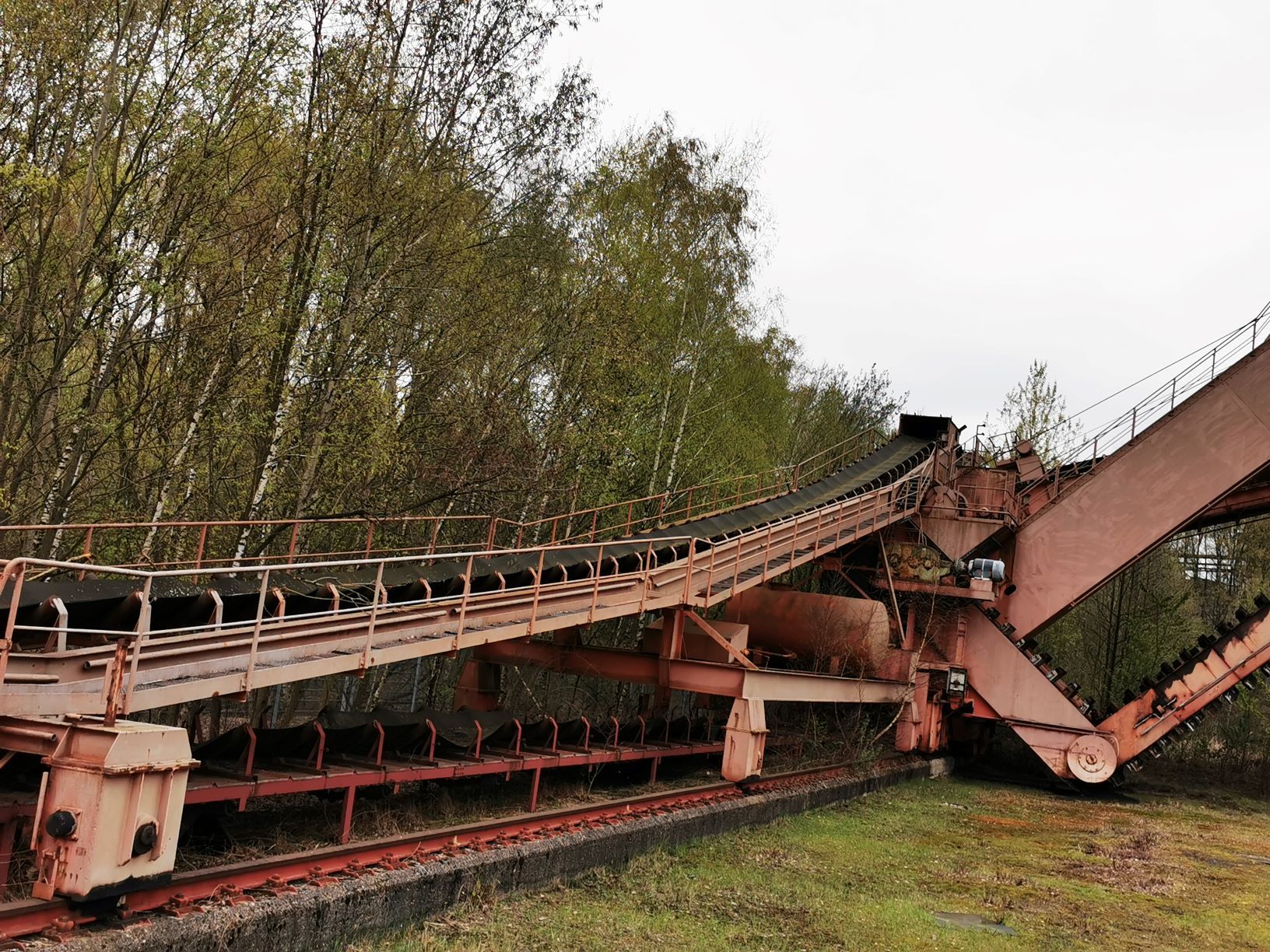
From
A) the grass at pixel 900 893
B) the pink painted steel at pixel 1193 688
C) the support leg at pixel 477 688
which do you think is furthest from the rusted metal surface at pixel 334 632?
the pink painted steel at pixel 1193 688

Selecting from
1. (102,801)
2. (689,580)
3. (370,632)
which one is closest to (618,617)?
(689,580)

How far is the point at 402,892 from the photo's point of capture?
22.8 feet

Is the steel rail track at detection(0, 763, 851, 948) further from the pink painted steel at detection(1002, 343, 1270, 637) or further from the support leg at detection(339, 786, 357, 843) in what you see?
the pink painted steel at detection(1002, 343, 1270, 637)

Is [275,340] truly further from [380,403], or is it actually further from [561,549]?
[561,549]

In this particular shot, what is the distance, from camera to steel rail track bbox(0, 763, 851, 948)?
17.6 feet

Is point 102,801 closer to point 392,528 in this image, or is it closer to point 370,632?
point 370,632

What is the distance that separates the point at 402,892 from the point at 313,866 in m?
0.79

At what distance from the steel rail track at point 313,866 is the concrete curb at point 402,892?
0.22m

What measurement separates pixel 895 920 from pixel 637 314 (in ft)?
43.3

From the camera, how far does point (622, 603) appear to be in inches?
462

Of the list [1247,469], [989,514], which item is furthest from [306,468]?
[1247,469]

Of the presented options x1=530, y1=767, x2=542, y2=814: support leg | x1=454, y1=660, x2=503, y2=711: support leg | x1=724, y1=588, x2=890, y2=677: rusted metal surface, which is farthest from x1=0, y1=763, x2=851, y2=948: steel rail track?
x1=724, y1=588, x2=890, y2=677: rusted metal surface

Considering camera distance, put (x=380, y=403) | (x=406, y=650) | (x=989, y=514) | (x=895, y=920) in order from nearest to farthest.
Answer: (x=895, y=920), (x=406, y=650), (x=380, y=403), (x=989, y=514)

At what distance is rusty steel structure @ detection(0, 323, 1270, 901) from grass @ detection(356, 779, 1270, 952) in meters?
1.58
